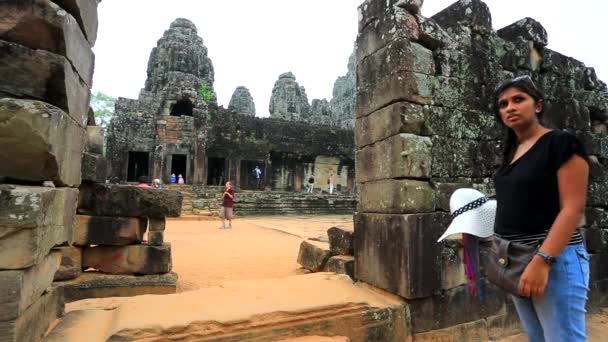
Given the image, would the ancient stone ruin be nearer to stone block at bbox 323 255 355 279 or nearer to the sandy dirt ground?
the sandy dirt ground

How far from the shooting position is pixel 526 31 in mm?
3893

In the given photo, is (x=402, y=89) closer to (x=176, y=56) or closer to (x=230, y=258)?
(x=230, y=258)

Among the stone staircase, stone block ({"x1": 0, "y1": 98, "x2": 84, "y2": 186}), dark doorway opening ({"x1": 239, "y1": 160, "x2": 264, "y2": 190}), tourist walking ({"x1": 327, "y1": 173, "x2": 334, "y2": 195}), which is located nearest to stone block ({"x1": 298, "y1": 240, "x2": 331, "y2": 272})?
stone block ({"x1": 0, "y1": 98, "x2": 84, "y2": 186})

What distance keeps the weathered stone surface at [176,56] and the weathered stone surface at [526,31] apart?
26902 millimetres

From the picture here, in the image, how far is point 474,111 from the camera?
337 centimetres

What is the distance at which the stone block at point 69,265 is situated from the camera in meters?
4.00

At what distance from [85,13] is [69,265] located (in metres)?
3.09

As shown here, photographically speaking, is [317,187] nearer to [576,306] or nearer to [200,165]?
[200,165]

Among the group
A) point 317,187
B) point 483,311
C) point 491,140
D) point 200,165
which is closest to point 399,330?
point 483,311

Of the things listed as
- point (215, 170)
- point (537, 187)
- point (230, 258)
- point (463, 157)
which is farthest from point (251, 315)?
point (215, 170)

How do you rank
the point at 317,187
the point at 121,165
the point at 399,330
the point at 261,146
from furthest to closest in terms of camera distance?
the point at 317,187, the point at 261,146, the point at 121,165, the point at 399,330

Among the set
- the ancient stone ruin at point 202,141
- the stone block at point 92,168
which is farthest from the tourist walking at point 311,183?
the stone block at point 92,168

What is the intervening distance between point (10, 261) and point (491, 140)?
378cm

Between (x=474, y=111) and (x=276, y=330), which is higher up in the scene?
(x=474, y=111)
